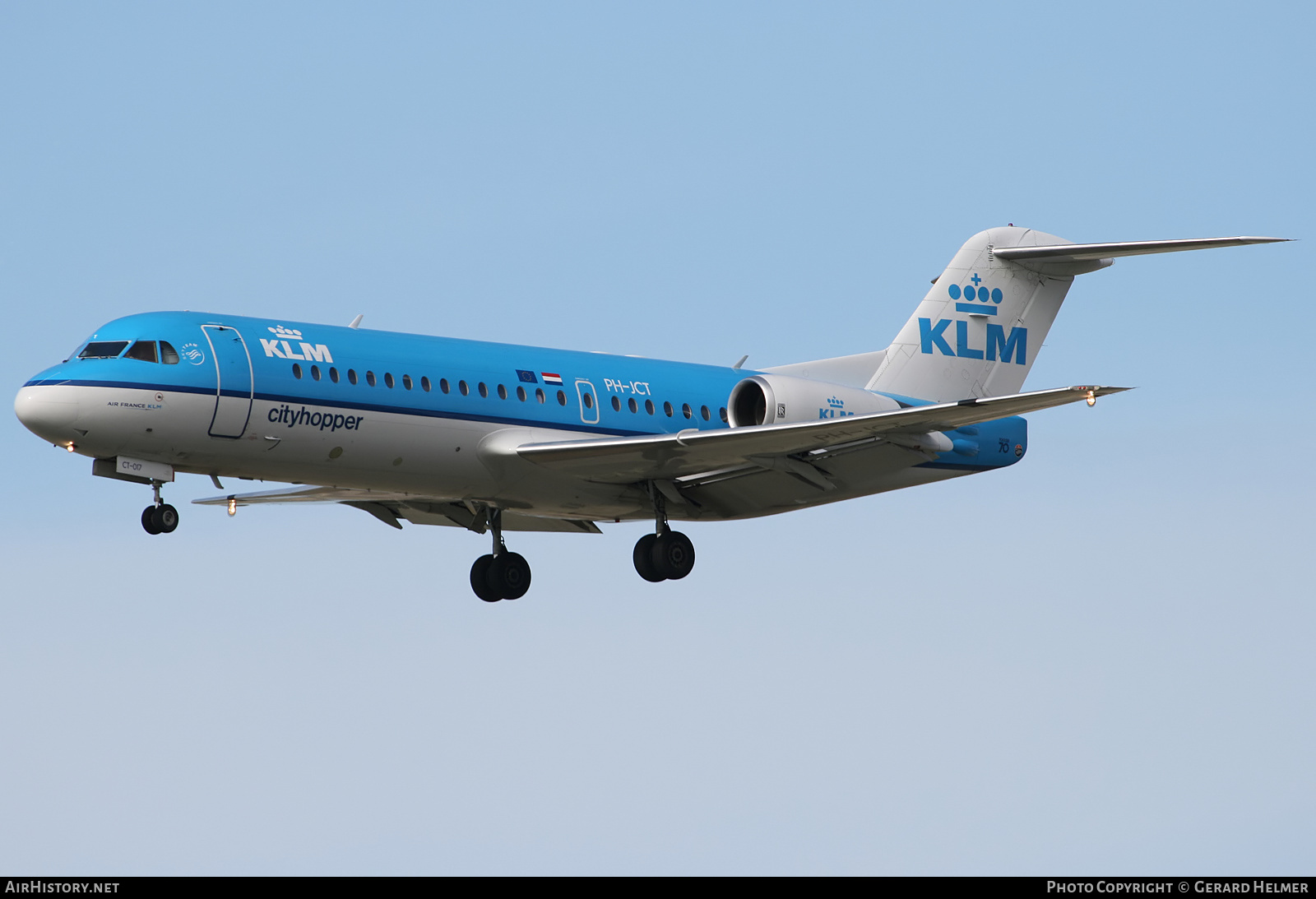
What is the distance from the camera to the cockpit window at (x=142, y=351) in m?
23.6

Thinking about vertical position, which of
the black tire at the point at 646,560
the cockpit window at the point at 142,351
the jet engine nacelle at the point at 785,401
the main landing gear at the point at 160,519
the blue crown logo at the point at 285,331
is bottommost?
the main landing gear at the point at 160,519

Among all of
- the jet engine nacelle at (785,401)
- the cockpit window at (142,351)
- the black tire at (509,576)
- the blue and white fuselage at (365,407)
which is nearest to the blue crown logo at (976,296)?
the jet engine nacelle at (785,401)

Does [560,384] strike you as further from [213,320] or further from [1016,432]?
[1016,432]

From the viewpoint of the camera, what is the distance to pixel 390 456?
82.1 ft

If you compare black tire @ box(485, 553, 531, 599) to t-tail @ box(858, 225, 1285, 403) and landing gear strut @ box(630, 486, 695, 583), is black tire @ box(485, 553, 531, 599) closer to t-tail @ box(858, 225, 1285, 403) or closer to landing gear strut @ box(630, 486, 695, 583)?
landing gear strut @ box(630, 486, 695, 583)

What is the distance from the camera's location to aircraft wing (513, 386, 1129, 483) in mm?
25047

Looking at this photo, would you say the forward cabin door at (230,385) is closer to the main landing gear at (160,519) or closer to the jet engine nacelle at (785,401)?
the main landing gear at (160,519)

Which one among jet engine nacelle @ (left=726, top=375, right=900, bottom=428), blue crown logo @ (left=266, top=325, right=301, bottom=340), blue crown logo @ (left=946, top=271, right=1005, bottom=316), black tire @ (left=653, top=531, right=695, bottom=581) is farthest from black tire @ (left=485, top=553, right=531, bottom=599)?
blue crown logo @ (left=946, top=271, right=1005, bottom=316)

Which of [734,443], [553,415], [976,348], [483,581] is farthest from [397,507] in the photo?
[976,348]

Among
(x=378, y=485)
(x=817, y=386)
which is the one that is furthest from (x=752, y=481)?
(x=378, y=485)

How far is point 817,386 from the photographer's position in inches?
1113

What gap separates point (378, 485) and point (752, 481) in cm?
583

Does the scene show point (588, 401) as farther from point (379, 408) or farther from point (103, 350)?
point (103, 350)

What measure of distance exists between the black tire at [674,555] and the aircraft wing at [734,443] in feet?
3.66
